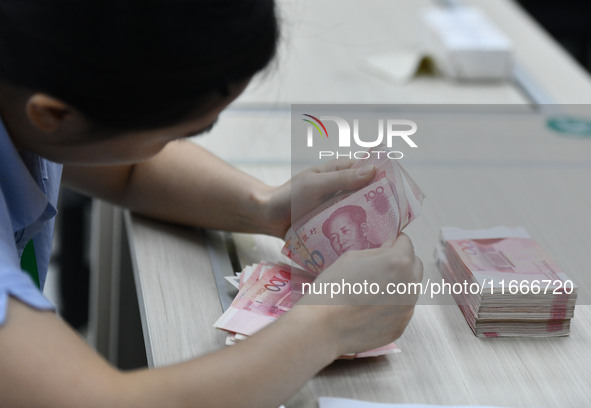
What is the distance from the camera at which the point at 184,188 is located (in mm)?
1320

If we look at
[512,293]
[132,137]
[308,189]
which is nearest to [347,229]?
[308,189]

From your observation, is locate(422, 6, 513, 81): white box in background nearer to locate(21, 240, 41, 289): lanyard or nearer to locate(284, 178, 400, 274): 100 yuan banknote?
locate(284, 178, 400, 274): 100 yuan banknote

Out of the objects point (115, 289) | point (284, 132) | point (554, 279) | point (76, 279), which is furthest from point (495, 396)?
point (76, 279)

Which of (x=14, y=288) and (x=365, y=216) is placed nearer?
(x=14, y=288)

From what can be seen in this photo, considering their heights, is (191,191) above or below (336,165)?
below

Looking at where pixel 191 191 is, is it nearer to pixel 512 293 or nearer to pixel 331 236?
pixel 331 236

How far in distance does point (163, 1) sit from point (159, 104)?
0.37ft

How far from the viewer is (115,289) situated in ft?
6.53

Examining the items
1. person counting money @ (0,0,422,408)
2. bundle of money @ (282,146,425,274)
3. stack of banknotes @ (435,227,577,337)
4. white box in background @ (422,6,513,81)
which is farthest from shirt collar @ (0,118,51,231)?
white box in background @ (422,6,513,81)

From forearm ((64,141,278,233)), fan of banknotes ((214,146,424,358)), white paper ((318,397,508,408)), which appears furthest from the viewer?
forearm ((64,141,278,233))

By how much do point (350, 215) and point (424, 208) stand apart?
42cm

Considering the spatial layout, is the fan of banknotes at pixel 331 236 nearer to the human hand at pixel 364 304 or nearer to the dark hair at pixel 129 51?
the human hand at pixel 364 304

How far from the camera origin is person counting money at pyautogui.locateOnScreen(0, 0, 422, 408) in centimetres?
80

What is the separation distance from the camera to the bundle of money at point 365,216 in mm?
1069
